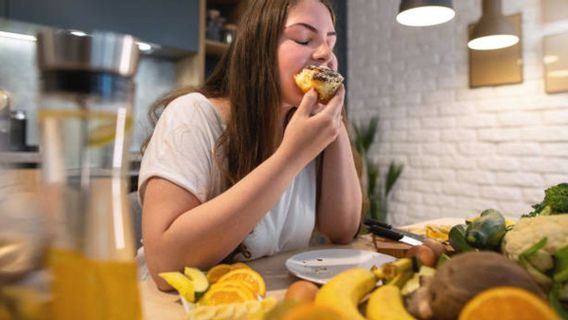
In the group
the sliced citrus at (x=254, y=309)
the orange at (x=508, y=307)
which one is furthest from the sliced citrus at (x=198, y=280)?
the orange at (x=508, y=307)

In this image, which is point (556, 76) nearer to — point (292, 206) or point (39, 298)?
point (292, 206)

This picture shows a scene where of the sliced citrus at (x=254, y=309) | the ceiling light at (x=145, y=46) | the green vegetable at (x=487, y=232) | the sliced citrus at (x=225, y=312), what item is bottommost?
the sliced citrus at (x=225, y=312)

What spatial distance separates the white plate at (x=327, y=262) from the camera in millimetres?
698

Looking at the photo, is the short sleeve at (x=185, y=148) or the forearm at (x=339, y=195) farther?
the forearm at (x=339, y=195)

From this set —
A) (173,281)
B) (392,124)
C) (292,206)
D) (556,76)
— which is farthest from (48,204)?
(392,124)

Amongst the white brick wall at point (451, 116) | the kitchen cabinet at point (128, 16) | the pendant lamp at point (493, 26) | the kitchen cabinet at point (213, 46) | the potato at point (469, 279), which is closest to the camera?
the potato at point (469, 279)

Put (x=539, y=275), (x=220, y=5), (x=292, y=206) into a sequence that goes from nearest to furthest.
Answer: (x=539, y=275)
(x=292, y=206)
(x=220, y=5)

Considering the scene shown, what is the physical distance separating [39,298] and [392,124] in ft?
10.8

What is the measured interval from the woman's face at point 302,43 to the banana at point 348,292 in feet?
Result: 1.92

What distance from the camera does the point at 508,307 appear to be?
0.33 meters

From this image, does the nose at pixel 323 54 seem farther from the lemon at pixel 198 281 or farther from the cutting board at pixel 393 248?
the lemon at pixel 198 281

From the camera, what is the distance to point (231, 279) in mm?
583

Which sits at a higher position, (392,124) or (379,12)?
(379,12)

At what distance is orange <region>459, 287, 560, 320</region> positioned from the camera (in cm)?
32
